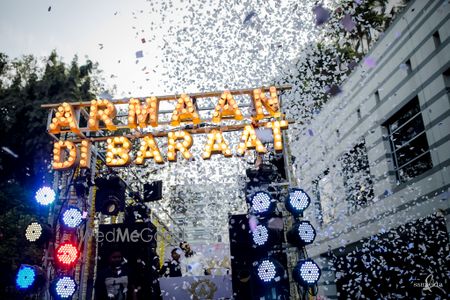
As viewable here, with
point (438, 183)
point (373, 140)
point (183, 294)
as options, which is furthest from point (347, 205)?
point (183, 294)

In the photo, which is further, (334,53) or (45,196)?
(334,53)

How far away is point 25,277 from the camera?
245 inches

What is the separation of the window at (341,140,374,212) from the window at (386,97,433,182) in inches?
52.9

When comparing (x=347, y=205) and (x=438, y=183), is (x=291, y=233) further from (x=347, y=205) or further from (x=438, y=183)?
A: (x=347, y=205)

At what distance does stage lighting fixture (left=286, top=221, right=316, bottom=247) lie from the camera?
5703 millimetres

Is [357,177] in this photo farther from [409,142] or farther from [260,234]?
[260,234]

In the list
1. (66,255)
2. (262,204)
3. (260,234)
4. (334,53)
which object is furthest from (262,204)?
(334,53)

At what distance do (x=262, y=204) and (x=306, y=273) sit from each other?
4.19 ft

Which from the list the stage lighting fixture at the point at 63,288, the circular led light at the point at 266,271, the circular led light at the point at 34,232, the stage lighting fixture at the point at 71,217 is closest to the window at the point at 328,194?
the circular led light at the point at 266,271


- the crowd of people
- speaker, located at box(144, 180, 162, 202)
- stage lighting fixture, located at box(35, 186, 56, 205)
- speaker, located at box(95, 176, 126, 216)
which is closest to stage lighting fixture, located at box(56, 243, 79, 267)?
stage lighting fixture, located at box(35, 186, 56, 205)

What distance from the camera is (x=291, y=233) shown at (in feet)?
19.2

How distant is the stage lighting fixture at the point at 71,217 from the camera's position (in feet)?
22.8

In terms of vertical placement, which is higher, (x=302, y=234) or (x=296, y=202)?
(x=296, y=202)

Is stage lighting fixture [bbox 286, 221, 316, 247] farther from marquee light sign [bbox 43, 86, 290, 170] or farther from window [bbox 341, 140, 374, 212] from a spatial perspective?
window [bbox 341, 140, 374, 212]
